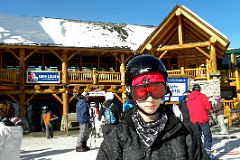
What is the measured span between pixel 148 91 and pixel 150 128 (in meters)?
0.21

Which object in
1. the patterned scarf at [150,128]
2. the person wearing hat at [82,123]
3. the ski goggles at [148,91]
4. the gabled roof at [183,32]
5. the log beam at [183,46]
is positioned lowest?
the person wearing hat at [82,123]

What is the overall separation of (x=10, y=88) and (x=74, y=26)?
7969 mm

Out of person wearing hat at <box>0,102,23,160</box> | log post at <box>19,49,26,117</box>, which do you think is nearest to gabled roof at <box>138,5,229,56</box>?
log post at <box>19,49,26,117</box>

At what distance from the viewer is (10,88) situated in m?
20.9

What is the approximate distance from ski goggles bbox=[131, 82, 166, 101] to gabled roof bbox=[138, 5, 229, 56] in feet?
58.9

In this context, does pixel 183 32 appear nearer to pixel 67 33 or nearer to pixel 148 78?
pixel 67 33

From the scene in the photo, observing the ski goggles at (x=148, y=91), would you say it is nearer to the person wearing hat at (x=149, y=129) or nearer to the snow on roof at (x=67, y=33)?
the person wearing hat at (x=149, y=129)

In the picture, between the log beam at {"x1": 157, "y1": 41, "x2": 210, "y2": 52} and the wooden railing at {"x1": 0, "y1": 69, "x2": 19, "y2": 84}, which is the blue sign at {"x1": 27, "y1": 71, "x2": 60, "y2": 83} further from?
the log beam at {"x1": 157, "y1": 41, "x2": 210, "y2": 52}

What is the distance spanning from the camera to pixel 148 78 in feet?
6.66

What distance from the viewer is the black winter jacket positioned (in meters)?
1.88

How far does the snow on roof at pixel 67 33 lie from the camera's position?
2258 centimetres

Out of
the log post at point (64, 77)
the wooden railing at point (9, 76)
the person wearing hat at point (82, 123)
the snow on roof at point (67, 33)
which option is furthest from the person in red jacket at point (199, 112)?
the snow on roof at point (67, 33)

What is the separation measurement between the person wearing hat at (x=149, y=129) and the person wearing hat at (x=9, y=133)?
2454mm

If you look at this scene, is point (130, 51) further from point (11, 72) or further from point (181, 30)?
point (11, 72)
